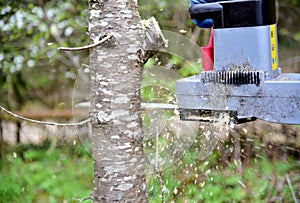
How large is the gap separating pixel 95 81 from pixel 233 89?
0.46 m

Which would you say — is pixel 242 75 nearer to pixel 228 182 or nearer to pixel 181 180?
pixel 181 180

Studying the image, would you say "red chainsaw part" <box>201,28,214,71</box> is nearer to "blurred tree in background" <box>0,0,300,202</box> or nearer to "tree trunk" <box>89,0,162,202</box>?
"tree trunk" <box>89,0,162,202</box>

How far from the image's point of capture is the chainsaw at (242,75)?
1622 millimetres

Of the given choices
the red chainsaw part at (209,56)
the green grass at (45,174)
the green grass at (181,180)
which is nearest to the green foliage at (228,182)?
the green grass at (181,180)

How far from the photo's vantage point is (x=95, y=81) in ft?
5.59

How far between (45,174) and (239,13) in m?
2.96

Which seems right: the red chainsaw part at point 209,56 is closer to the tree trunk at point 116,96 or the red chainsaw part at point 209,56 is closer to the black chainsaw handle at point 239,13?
the black chainsaw handle at point 239,13

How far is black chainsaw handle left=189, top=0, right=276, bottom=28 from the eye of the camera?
1654mm

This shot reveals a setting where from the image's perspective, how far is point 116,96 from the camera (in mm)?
1686

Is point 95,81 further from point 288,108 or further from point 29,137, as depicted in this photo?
point 29,137

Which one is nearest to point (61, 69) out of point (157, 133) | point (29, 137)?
point (29, 137)

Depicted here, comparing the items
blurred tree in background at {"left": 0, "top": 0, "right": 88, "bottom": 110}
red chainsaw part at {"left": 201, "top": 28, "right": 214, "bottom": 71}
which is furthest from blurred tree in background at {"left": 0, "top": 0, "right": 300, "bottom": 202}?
red chainsaw part at {"left": 201, "top": 28, "right": 214, "bottom": 71}

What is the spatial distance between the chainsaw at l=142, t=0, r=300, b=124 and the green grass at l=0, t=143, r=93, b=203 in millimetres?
2040

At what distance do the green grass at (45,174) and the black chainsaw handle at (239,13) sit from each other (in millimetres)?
2156
